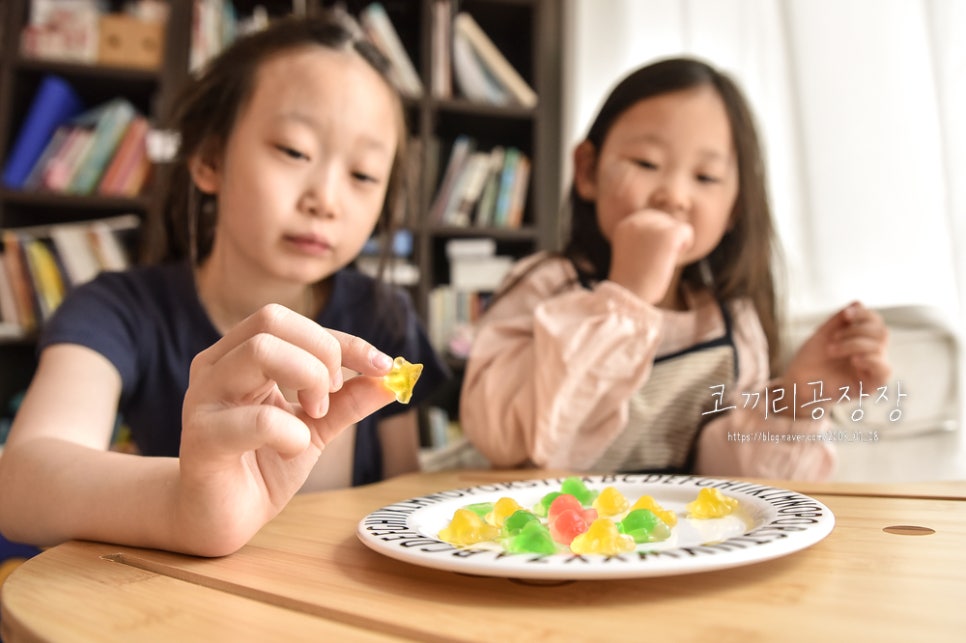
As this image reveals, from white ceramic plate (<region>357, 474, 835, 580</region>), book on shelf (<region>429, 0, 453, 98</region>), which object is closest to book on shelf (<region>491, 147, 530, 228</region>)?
book on shelf (<region>429, 0, 453, 98</region>)

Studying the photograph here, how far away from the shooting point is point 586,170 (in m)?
1.08

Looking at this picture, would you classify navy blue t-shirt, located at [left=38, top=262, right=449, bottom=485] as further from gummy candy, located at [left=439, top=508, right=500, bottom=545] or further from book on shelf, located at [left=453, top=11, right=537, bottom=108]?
book on shelf, located at [left=453, top=11, right=537, bottom=108]

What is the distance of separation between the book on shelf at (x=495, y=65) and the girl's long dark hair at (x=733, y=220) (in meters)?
1.08

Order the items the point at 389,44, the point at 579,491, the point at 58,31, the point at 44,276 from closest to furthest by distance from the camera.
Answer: the point at 579,491, the point at 44,276, the point at 58,31, the point at 389,44

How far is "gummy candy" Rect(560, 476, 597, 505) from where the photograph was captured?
0.51 meters

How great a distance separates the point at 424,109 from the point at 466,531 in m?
1.79

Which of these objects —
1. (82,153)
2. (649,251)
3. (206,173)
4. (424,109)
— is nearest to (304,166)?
(206,173)

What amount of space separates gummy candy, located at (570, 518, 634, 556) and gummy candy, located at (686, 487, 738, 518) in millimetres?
101

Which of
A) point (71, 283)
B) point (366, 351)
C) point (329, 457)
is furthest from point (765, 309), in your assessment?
point (71, 283)

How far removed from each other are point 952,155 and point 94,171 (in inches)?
78.0

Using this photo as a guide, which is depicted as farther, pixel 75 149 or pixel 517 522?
pixel 75 149

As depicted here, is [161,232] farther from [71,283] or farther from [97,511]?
[71,283]

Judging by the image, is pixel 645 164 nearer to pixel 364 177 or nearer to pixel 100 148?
pixel 364 177

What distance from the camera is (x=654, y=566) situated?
0.94ft
